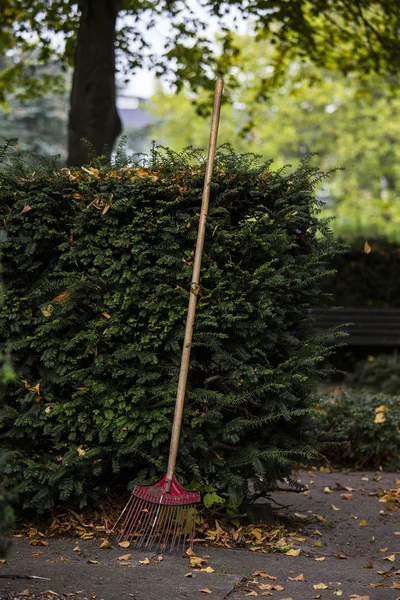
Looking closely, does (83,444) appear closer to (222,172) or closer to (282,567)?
(282,567)

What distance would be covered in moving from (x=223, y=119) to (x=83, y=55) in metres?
24.7

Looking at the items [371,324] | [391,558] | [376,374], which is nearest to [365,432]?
[391,558]

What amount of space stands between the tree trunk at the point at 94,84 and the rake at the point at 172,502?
4.38 m

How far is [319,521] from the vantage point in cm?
518

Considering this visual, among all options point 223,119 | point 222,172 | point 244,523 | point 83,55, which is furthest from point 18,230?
point 223,119

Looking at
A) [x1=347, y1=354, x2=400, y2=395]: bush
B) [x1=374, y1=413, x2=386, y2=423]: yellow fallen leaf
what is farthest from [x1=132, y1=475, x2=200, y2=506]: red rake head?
[x1=347, y1=354, x2=400, y2=395]: bush

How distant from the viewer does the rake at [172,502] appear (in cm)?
430

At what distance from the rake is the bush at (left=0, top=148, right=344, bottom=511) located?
0.35 ft

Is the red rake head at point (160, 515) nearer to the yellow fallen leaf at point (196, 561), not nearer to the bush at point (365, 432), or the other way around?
the yellow fallen leaf at point (196, 561)

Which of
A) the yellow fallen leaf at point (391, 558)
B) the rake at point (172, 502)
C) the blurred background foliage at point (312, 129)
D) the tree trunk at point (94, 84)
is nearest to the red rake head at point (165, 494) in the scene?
the rake at point (172, 502)

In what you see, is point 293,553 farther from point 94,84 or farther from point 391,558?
point 94,84

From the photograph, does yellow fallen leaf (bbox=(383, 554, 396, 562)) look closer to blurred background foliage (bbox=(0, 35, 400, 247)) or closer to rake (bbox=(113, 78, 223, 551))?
rake (bbox=(113, 78, 223, 551))

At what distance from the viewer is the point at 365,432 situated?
678 cm

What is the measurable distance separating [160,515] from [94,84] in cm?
562
